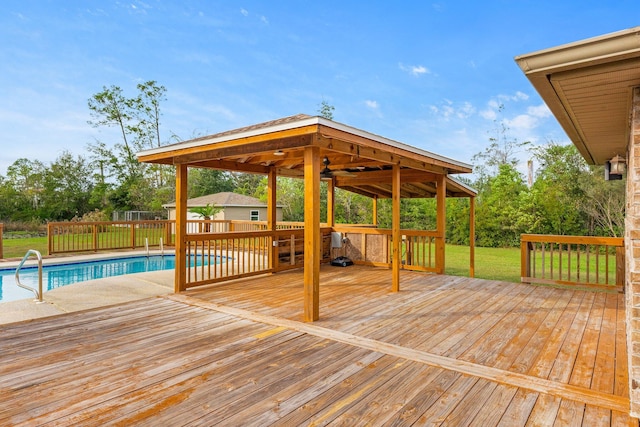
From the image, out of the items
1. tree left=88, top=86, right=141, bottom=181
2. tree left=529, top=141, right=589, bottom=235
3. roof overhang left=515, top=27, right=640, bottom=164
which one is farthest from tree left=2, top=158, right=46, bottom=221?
tree left=529, top=141, right=589, bottom=235

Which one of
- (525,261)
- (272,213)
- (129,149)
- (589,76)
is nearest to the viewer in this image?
(589,76)

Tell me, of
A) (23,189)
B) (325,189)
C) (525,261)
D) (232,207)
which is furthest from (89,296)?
(23,189)

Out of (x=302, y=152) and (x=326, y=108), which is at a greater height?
(x=326, y=108)

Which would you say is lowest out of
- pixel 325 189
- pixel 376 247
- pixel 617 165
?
pixel 376 247

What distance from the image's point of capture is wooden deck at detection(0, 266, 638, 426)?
83.9 inches

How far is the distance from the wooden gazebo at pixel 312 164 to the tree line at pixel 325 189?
8230 millimetres

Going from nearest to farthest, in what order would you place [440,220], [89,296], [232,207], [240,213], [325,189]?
[89,296] → [440,220] → [232,207] → [240,213] → [325,189]

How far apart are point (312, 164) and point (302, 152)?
5.59 ft

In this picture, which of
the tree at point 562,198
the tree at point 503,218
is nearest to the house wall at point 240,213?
the tree at point 503,218

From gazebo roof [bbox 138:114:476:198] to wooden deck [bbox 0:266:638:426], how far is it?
80.4 inches

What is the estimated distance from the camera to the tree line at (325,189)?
1471 cm

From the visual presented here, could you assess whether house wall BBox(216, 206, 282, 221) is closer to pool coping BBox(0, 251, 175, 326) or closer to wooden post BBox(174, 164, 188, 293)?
pool coping BBox(0, 251, 175, 326)

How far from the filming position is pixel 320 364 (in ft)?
9.29

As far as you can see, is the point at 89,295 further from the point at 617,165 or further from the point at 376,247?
the point at 617,165
